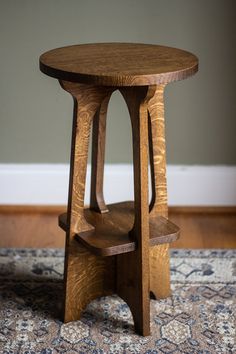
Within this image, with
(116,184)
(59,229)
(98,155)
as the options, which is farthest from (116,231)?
(116,184)

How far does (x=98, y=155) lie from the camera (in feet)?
6.54

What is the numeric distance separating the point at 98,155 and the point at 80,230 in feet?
0.81

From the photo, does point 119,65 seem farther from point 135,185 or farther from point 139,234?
point 139,234

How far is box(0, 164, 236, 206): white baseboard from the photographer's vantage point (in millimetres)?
2717

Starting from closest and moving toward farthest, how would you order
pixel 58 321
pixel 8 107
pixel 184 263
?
pixel 58 321, pixel 184 263, pixel 8 107

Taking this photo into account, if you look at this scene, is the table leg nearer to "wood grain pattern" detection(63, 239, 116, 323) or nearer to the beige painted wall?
"wood grain pattern" detection(63, 239, 116, 323)

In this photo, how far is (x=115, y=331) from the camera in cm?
195

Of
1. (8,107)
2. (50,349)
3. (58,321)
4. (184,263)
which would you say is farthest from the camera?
(8,107)

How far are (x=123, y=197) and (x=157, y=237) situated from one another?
34.9 inches

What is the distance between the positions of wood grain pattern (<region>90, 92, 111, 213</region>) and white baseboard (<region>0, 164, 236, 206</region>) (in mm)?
687

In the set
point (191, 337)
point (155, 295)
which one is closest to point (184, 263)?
point (155, 295)

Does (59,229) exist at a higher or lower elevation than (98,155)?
lower

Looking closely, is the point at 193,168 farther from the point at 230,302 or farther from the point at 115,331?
the point at 115,331

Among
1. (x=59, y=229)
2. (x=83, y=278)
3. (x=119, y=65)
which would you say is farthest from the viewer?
(x=59, y=229)
